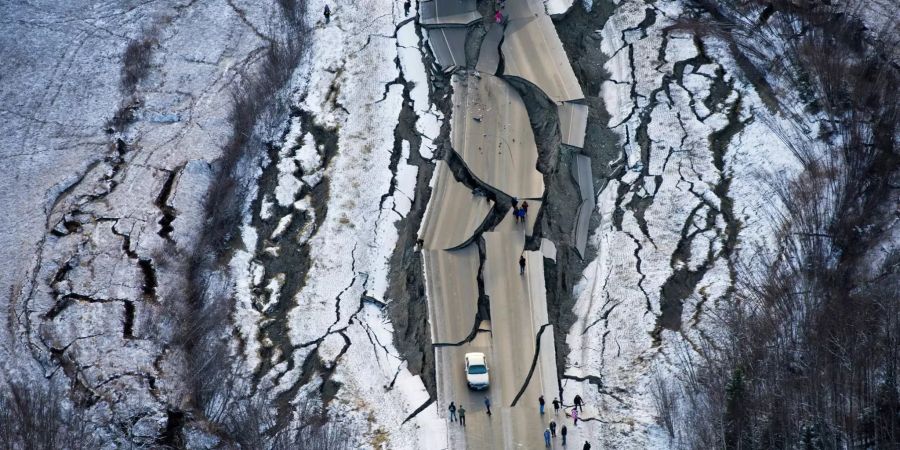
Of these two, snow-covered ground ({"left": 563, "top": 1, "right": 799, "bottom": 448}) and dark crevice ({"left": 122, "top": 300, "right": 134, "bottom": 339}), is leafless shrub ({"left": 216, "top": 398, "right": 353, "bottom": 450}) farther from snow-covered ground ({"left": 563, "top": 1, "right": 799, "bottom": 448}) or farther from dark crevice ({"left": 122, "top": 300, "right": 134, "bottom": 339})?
snow-covered ground ({"left": 563, "top": 1, "right": 799, "bottom": 448})

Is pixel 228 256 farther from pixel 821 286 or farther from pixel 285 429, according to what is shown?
pixel 821 286

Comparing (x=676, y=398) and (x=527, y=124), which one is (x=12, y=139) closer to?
(x=527, y=124)

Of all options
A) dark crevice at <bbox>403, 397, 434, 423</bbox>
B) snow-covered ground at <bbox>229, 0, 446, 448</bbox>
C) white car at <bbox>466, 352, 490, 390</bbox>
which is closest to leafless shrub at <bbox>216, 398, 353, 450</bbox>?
snow-covered ground at <bbox>229, 0, 446, 448</bbox>

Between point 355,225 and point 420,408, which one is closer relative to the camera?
point 420,408

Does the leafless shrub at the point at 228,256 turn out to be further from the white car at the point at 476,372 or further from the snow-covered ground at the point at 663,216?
the snow-covered ground at the point at 663,216

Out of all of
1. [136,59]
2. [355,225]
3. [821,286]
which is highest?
[136,59]

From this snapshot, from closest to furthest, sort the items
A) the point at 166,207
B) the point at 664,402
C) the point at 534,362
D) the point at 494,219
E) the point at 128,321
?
the point at 664,402 < the point at 534,362 < the point at 128,321 < the point at 494,219 < the point at 166,207

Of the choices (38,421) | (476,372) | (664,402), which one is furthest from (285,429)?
(664,402)
